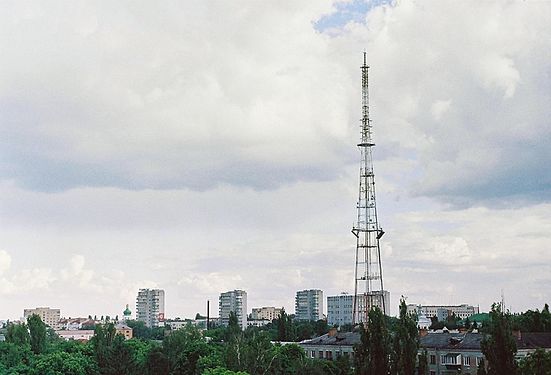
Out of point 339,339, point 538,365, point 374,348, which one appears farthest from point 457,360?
point 538,365

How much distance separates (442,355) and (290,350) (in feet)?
45.2

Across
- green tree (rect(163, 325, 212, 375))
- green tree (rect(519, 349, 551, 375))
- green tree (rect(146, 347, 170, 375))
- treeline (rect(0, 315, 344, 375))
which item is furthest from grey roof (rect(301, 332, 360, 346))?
green tree (rect(519, 349, 551, 375))

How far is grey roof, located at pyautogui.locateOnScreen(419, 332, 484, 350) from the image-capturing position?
69500 mm

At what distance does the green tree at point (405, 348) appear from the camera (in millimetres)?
50000

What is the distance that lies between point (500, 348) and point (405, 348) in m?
6.50

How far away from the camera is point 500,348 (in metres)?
46.2

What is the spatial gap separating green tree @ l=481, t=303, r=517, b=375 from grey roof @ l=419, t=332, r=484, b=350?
21435 mm

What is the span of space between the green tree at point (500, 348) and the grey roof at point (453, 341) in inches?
844

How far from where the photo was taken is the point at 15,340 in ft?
273

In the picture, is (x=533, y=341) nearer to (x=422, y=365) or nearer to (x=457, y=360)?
(x=457, y=360)

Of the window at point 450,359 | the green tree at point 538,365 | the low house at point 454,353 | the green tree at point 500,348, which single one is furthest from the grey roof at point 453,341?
the green tree at point 538,365

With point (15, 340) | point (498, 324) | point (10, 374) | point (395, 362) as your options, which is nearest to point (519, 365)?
point (498, 324)

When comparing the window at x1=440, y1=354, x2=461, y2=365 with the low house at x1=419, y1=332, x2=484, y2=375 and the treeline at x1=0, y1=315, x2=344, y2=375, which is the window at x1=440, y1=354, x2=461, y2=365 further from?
the treeline at x1=0, y1=315, x2=344, y2=375

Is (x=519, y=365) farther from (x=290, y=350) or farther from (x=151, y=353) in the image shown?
(x=151, y=353)
